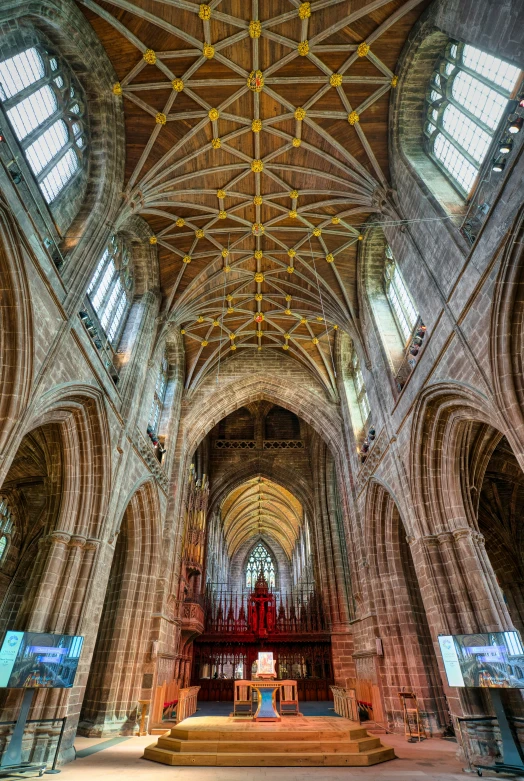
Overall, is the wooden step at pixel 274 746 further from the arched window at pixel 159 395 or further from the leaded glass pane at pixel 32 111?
the leaded glass pane at pixel 32 111

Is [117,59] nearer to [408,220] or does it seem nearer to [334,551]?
[408,220]

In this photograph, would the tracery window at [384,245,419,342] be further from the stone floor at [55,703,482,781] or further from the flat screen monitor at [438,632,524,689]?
the stone floor at [55,703,482,781]

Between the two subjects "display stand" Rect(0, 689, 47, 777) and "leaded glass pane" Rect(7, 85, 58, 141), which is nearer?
"display stand" Rect(0, 689, 47, 777)

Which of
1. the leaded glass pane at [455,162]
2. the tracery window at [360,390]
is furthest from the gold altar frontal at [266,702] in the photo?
the leaded glass pane at [455,162]

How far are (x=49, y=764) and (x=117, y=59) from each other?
54.3 feet

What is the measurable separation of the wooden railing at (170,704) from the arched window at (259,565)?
80.6ft

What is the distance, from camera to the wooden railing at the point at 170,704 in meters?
12.1

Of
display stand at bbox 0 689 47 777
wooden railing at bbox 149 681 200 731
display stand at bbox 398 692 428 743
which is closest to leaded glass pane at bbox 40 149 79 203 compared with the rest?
display stand at bbox 0 689 47 777

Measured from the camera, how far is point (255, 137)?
1358 centimetres

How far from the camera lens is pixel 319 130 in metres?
13.1

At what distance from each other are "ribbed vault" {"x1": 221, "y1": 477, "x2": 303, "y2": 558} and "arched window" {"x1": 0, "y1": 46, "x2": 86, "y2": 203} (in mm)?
23232

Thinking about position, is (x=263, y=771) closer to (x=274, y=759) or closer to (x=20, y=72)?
(x=274, y=759)

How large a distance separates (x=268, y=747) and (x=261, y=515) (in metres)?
31.2

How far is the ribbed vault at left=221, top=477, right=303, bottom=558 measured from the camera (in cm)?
3247
